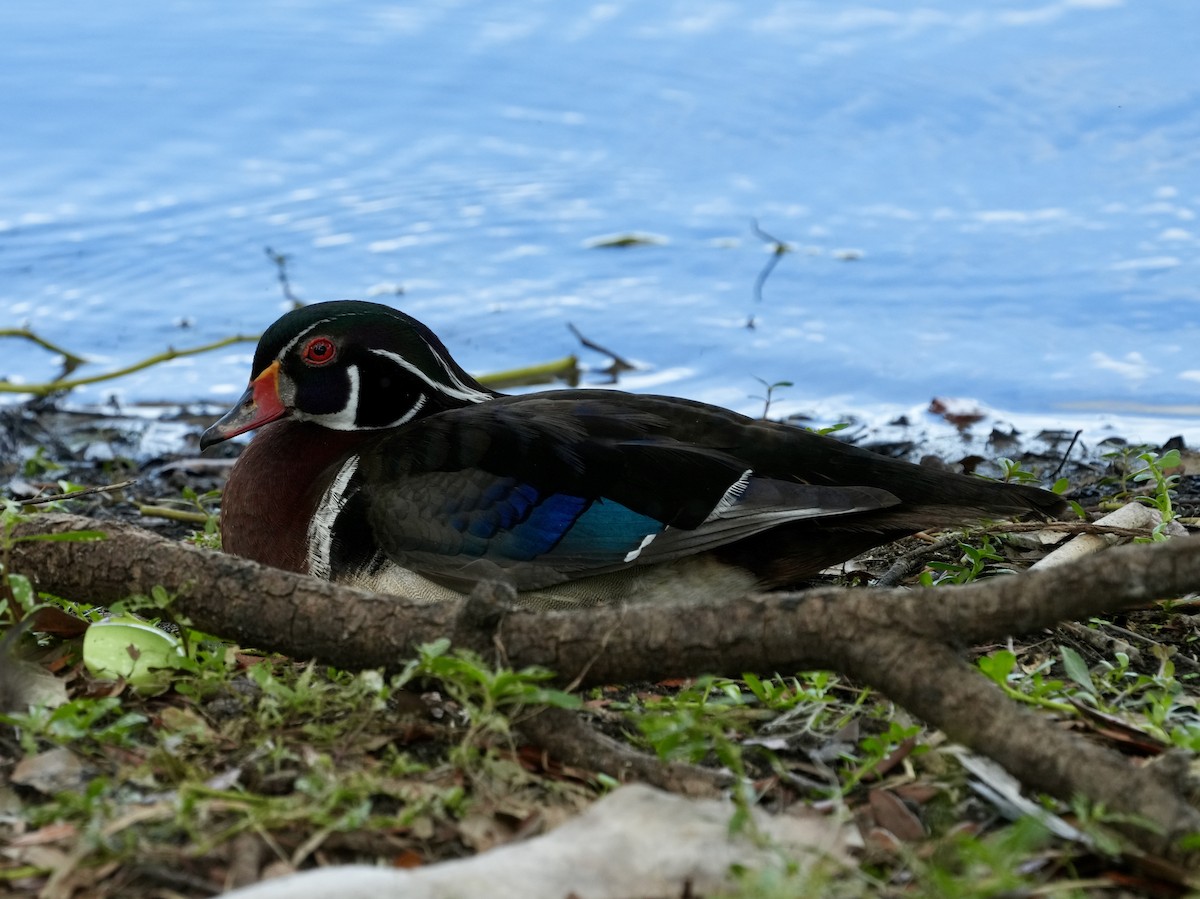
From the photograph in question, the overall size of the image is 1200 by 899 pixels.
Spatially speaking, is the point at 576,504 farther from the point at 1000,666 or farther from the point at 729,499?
the point at 1000,666

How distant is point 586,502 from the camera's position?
3.54 meters

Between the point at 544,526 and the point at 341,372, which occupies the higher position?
the point at 341,372

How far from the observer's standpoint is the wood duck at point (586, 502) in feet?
11.6

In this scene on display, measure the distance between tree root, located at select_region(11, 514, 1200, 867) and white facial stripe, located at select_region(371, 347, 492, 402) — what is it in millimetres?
1249

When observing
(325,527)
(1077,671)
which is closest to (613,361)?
(325,527)

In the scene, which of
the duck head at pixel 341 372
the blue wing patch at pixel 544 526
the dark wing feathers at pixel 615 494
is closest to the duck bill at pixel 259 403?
the duck head at pixel 341 372

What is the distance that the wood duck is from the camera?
3535 millimetres

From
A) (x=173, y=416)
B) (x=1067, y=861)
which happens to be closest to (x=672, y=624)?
(x=1067, y=861)

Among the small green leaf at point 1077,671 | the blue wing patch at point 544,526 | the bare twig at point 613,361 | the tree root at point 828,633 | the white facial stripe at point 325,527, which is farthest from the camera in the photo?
the bare twig at point 613,361

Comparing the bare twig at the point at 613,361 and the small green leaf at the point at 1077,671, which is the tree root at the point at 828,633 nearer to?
the small green leaf at the point at 1077,671

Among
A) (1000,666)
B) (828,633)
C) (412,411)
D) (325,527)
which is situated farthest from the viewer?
(412,411)

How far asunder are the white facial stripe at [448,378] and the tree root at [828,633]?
125 cm

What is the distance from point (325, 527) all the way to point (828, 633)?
1657 millimetres

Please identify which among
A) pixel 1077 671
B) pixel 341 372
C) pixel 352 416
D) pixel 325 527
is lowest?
pixel 1077 671
